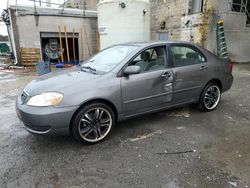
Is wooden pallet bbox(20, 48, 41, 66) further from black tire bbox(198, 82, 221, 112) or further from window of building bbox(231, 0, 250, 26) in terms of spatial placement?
window of building bbox(231, 0, 250, 26)

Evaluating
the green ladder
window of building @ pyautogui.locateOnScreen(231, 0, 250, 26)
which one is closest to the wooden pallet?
the green ladder

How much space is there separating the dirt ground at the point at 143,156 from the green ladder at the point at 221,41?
741 centimetres

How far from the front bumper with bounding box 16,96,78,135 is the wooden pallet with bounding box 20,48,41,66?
421 inches

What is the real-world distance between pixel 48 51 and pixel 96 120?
11.7m

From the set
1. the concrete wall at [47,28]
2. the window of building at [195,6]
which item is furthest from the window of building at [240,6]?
the concrete wall at [47,28]

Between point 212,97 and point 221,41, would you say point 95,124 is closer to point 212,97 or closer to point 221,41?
point 212,97

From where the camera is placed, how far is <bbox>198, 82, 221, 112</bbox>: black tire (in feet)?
14.1

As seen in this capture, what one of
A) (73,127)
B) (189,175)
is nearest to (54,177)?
(73,127)

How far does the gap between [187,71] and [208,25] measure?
7.80m

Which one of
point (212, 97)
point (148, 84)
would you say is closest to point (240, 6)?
point (212, 97)

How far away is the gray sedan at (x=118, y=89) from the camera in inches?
113

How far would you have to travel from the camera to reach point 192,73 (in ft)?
13.1

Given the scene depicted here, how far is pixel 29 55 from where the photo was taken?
12.5m

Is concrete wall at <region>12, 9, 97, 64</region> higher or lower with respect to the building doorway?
higher
